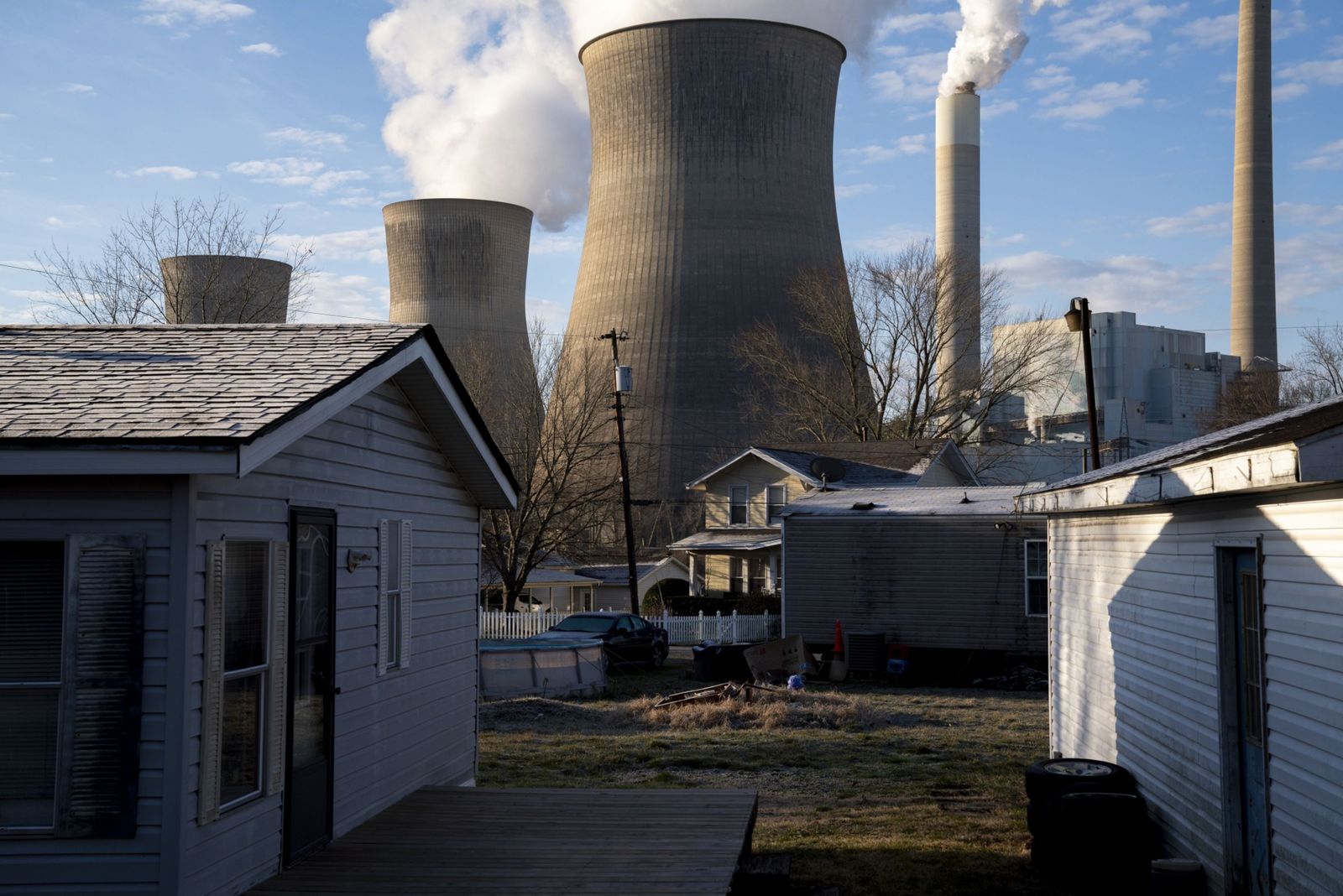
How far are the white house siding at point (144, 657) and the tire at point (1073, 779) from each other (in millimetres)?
5598

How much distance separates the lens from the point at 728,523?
35.7 meters

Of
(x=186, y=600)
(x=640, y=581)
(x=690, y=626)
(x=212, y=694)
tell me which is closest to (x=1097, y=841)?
(x=212, y=694)

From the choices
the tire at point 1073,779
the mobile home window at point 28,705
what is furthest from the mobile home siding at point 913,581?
the mobile home window at point 28,705

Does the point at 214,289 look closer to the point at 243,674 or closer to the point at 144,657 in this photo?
the point at 243,674

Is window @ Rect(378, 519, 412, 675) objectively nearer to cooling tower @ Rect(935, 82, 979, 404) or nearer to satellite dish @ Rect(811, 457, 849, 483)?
satellite dish @ Rect(811, 457, 849, 483)

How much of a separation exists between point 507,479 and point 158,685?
4.86 metres

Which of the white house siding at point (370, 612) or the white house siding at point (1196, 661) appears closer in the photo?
the white house siding at point (1196, 661)

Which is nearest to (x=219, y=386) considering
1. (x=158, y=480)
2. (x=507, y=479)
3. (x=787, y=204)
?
(x=158, y=480)

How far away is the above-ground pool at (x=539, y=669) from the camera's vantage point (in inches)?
787

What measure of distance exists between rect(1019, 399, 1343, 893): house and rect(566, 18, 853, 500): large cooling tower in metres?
29.9

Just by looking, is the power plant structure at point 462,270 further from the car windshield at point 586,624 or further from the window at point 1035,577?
the window at point 1035,577

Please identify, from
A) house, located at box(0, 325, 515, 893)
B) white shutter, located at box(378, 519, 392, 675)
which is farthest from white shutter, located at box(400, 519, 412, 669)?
house, located at box(0, 325, 515, 893)

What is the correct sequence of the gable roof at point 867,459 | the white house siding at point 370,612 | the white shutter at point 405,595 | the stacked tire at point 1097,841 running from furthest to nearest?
the gable roof at point 867,459, the white shutter at point 405,595, the stacked tire at point 1097,841, the white house siding at point 370,612

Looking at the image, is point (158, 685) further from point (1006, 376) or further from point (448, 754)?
point (1006, 376)
